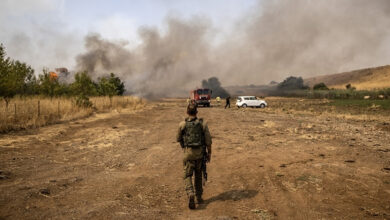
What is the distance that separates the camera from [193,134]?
5406 mm

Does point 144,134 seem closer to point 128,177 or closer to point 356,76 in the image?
point 128,177

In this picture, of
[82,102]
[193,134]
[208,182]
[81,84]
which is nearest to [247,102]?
[81,84]

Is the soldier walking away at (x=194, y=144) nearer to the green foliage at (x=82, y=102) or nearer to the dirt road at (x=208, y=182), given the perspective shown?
the dirt road at (x=208, y=182)

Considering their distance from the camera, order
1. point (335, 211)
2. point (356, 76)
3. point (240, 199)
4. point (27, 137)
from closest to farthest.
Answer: point (335, 211) < point (240, 199) < point (27, 137) < point (356, 76)

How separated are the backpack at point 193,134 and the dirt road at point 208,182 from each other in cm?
116

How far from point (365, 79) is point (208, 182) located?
5492 inches

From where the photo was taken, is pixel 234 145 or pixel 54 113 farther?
pixel 54 113

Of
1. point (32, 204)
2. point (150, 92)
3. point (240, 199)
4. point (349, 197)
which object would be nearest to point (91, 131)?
point (32, 204)

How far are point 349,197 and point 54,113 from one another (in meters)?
18.9

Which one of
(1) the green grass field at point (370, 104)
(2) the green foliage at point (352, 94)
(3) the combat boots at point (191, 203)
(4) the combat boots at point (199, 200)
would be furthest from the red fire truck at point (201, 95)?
(3) the combat boots at point (191, 203)

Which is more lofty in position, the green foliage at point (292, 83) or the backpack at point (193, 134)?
the green foliage at point (292, 83)

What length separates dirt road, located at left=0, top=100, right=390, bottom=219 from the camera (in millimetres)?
4930

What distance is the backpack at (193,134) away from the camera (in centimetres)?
539

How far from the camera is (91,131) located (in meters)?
14.9
